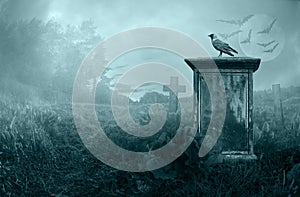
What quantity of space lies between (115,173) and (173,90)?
1.98 meters

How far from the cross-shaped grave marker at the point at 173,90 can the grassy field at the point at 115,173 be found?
1.51 metres

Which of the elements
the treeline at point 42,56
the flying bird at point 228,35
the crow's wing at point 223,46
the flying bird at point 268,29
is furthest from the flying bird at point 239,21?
the treeline at point 42,56

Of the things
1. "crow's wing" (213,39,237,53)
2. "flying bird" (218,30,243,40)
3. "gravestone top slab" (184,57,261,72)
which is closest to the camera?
"gravestone top slab" (184,57,261,72)

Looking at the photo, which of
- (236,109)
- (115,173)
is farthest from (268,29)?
(115,173)

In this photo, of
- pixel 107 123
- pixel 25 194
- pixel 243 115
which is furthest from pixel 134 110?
pixel 25 194

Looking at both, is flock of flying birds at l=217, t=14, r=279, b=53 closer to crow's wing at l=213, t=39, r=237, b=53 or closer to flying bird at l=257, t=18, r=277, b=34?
flying bird at l=257, t=18, r=277, b=34

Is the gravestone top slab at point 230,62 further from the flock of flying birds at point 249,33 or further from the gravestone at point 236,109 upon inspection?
the flock of flying birds at point 249,33

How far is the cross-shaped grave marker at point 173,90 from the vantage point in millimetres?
5395

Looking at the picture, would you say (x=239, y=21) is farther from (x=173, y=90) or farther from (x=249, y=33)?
(x=173, y=90)

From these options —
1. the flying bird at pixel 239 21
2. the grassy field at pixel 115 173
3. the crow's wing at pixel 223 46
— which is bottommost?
the grassy field at pixel 115 173

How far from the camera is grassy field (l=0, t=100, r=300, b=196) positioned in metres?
3.50

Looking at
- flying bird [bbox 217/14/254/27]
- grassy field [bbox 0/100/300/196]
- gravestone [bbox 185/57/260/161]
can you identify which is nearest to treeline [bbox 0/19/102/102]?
grassy field [bbox 0/100/300/196]

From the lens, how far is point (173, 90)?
541 cm

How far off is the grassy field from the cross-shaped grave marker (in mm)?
1505
